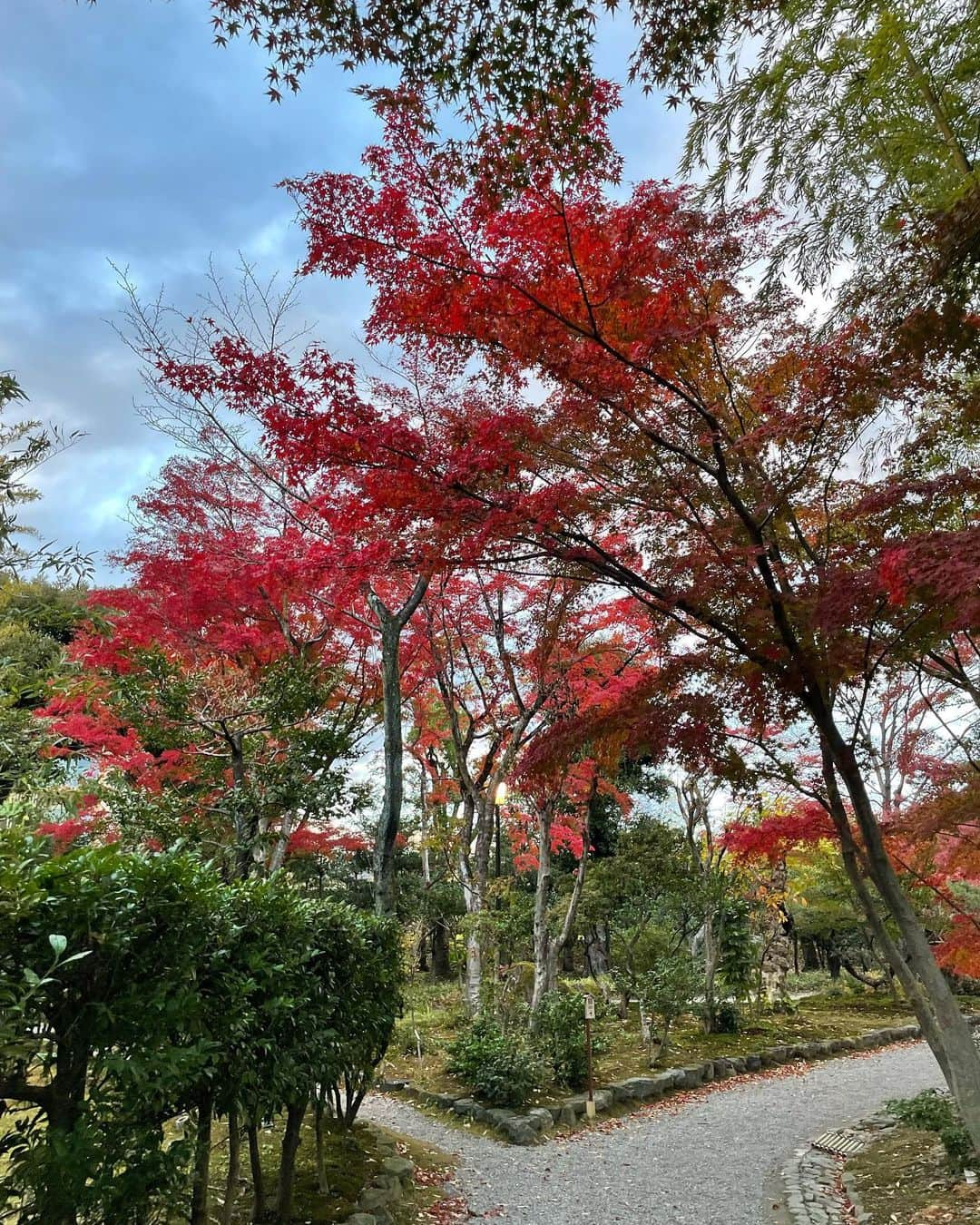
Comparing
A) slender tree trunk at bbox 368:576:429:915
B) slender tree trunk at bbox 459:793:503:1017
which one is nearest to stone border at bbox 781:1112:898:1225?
slender tree trunk at bbox 368:576:429:915

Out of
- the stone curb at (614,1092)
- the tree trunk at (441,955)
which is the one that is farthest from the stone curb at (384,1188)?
the tree trunk at (441,955)

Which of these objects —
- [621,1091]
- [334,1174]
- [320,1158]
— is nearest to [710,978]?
[621,1091]

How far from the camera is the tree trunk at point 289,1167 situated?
3723 millimetres

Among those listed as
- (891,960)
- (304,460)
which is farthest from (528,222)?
(891,960)

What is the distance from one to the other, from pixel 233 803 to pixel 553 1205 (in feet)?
11.9

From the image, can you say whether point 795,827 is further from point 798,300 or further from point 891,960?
point 798,300

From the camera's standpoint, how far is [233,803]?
5.61 metres

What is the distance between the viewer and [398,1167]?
501 centimetres

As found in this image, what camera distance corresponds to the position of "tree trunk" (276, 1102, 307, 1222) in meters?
3.72

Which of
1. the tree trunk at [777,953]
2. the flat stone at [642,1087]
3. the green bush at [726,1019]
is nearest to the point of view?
the flat stone at [642,1087]

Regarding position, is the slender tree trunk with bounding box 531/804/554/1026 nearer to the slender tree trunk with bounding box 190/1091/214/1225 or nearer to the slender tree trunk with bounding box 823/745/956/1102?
the slender tree trunk with bounding box 823/745/956/1102

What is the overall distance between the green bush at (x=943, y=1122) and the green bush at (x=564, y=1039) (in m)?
3.26

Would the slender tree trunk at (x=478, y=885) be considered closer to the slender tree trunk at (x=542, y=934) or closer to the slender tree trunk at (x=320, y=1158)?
the slender tree trunk at (x=542, y=934)

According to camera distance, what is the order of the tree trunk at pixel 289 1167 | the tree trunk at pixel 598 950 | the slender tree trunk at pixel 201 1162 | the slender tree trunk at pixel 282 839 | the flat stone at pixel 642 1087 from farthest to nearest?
the tree trunk at pixel 598 950
the flat stone at pixel 642 1087
the slender tree trunk at pixel 282 839
the tree trunk at pixel 289 1167
the slender tree trunk at pixel 201 1162
